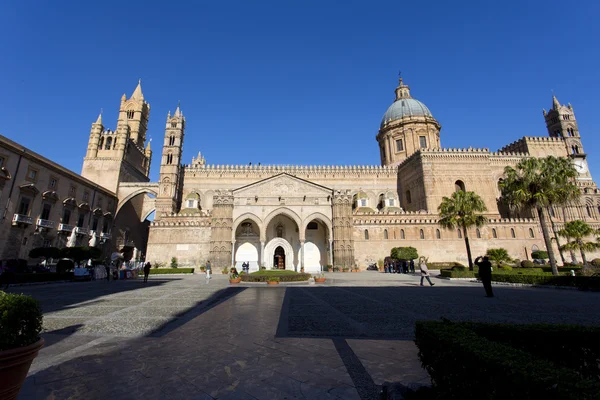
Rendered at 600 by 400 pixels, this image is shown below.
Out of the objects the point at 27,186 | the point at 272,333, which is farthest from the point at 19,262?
the point at 272,333

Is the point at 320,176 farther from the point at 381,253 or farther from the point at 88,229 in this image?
the point at 88,229

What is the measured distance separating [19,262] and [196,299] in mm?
21956

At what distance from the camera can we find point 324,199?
32656 millimetres

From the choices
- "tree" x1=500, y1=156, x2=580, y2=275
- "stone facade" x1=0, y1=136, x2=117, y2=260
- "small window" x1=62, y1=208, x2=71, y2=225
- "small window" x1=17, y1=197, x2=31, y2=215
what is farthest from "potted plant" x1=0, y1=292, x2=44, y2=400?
"small window" x1=62, y1=208, x2=71, y2=225

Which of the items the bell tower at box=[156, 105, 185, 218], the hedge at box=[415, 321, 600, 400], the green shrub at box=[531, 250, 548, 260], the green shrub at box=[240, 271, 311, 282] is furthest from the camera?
the bell tower at box=[156, 105, 185, 218]

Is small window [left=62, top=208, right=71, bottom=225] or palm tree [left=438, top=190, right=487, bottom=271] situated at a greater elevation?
small window [left=62, top=208, right=71, bottom=225]

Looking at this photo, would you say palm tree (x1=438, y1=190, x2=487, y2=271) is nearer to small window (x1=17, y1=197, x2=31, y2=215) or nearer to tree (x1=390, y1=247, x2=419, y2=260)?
tree (x1=390, y1=247, x2=419, y2=260)

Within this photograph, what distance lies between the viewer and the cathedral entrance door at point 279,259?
111ft

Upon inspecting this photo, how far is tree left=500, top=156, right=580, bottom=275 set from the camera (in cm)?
2028

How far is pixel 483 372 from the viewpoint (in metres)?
2.19

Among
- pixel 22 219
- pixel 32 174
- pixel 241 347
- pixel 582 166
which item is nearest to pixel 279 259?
pixel 22 219

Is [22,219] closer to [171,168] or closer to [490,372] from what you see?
[171,168]

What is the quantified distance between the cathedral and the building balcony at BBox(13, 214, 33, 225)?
10.5 meters

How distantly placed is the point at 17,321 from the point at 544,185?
27.4 m
